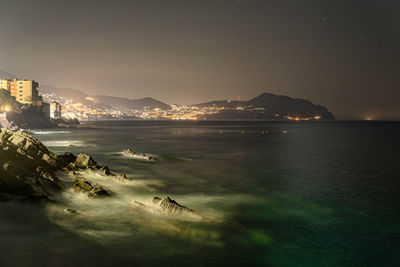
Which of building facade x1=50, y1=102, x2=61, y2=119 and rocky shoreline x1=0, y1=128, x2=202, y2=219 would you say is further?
building facade x1=50, y1=102, x2=61, y2=119

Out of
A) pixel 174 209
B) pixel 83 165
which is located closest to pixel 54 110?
pixel 83 165

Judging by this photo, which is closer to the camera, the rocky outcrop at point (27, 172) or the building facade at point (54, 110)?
the rocky outcrop at point (27, 172)

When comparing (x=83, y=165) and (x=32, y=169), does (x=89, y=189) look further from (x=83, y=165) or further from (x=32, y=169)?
(x=83, y=165)

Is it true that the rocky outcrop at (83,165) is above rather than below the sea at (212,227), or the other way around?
above

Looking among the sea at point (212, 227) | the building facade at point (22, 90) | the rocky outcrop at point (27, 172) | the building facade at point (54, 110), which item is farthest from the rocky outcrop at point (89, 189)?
the building facade at point (54, 110)

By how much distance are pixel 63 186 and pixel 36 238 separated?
20.7 feet

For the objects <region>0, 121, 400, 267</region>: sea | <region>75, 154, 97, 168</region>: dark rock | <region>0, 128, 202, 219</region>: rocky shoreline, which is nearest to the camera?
<region>0, 121, 400, 267</region>: sea

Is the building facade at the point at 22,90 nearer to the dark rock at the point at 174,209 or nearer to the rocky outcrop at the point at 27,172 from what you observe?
the rocky outcrop at the point at 27,172

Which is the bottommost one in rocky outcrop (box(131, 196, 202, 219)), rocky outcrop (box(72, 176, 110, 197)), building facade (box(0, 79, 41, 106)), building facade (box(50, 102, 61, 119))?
rocky outcrop (box(131, 196, 202, 219))

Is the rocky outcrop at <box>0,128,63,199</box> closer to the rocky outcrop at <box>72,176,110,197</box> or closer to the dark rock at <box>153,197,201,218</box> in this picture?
the rocky outcrop at <box>72,176,110,197</box>

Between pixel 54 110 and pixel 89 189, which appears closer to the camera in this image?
pixel 89 189

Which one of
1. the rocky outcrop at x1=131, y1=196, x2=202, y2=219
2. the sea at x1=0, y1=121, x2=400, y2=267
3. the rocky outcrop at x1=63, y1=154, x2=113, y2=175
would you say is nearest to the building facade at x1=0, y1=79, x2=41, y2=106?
Result: the rocky outcrop at x1=63, y1=154, x2=113, y2=175

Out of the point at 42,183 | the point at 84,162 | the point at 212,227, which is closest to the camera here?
the point at 212,227

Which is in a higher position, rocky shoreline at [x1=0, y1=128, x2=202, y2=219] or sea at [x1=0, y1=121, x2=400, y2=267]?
rocky shoreline at [x1=0, y1=128, x2=202, y2=219]
